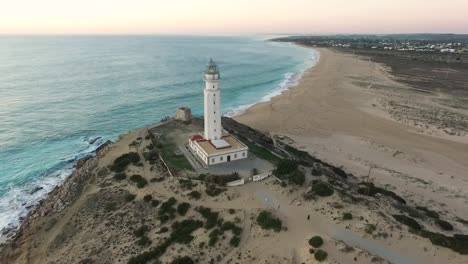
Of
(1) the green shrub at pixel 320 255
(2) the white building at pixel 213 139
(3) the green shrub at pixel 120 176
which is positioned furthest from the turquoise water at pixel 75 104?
(1) the green shrub at pixel 320 255

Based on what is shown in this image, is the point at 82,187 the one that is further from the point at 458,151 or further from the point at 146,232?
the point at 458,151

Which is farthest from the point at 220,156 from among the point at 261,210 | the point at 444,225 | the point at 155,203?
the point at 444,225

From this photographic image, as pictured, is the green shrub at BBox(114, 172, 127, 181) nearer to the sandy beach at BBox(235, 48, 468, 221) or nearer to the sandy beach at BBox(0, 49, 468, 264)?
the sandy beach at BBox(0, 49, 468, 264)

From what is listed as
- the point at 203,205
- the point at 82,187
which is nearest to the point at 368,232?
the point at 203,205

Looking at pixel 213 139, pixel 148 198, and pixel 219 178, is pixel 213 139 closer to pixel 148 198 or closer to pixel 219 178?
pixel 219 178

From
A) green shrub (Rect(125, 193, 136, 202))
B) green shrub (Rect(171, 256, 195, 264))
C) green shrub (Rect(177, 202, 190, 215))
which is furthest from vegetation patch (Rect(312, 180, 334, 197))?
green shrub (Rect(125, 193, 136, 202))

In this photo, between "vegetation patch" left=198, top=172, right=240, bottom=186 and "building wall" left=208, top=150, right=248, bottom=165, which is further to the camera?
"building wall" left=208, top=150, right=248, bottom=165

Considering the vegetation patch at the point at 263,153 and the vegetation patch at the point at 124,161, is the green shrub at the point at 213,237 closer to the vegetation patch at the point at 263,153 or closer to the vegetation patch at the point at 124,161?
the vegetation patch at the point at 263,153
